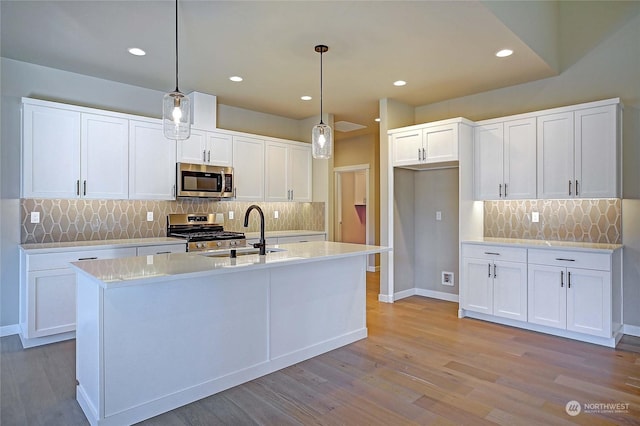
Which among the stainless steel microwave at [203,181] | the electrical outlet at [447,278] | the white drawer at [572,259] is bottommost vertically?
the electrical outlet at [447,278]

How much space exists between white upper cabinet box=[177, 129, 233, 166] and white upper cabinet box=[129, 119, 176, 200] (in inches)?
5.6

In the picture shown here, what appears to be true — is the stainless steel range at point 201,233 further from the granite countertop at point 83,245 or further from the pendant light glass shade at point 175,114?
the pendant light glass shade at point 175,114

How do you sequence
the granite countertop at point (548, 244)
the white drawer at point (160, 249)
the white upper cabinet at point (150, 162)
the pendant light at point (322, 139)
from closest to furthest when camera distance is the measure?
the pendant light at point (322, 139), the granite countertop at point (548, 244), the white drawer at point (160, 249), the white upper cabinet at point (150, 162)

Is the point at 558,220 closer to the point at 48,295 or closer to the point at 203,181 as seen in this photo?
the point at 203,181

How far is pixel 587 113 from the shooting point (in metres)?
3.81

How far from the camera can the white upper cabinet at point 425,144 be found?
4507 mm

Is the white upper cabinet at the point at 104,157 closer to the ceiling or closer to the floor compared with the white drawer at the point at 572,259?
closer to the ceiling

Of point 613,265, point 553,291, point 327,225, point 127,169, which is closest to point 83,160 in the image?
point 127,169

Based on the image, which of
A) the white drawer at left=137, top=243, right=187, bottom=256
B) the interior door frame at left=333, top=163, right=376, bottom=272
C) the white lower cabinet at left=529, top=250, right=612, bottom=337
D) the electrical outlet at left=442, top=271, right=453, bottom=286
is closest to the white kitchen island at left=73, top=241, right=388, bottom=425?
the white drawer at left=137, top=243, right=187, bottom=256

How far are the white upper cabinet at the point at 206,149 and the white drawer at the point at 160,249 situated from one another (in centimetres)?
108

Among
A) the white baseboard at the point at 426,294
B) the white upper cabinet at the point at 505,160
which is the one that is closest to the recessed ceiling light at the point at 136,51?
the white upper cabinet at the point at 505,160

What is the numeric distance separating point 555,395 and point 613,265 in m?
1.65

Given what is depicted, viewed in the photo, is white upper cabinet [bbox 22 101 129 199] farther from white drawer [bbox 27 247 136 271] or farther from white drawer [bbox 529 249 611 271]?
white drawer [bbox 529 249 611 271]

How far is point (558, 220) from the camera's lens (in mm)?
4273
